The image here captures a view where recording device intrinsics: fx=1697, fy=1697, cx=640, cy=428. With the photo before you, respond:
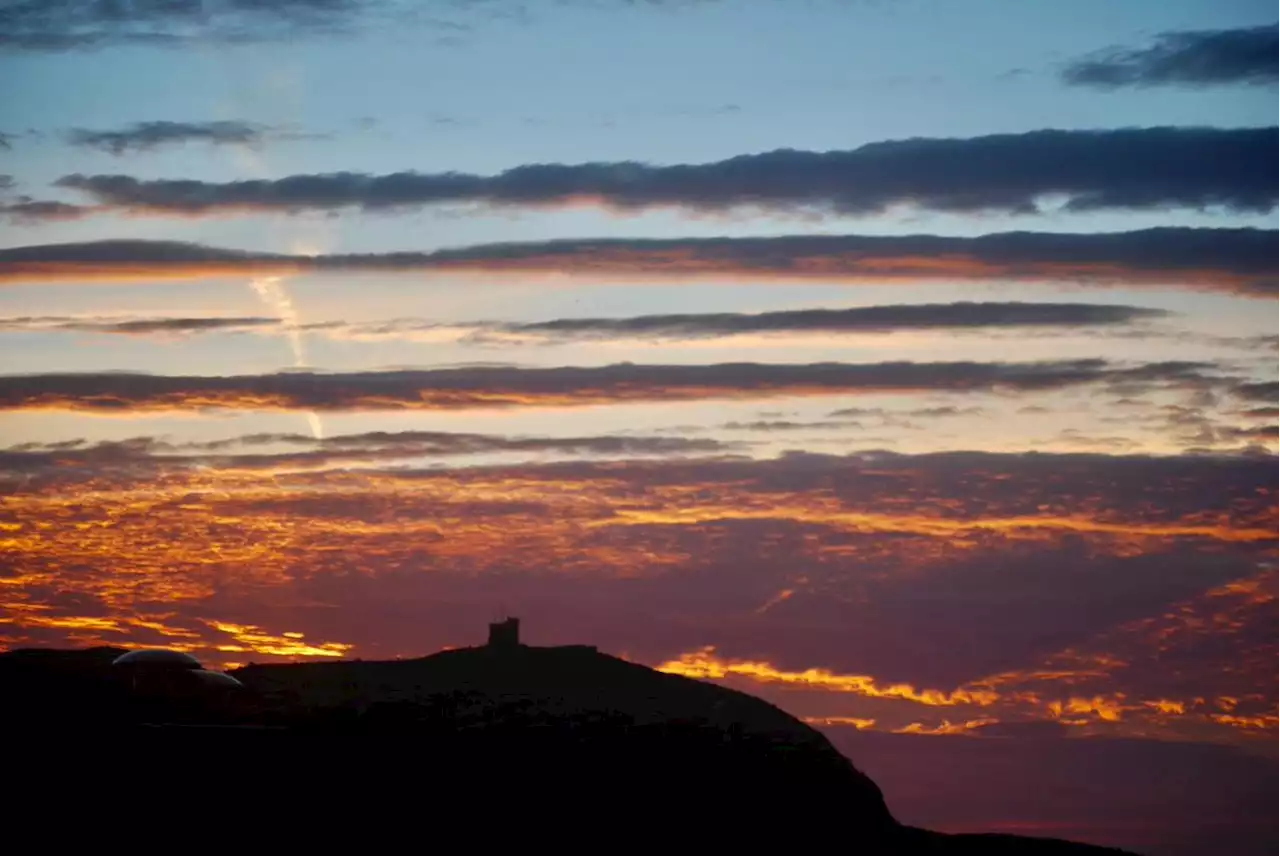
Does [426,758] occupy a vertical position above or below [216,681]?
below

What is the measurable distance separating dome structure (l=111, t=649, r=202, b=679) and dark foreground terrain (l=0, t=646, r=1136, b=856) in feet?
1.65

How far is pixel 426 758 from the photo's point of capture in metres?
79.8

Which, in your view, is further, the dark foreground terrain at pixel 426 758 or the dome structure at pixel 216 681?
the dome structure at pixel 216 681

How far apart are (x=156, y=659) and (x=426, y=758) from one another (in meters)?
13.7

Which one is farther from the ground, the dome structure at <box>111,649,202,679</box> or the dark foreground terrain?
the dome structure at <box>111,649,202,679</box>

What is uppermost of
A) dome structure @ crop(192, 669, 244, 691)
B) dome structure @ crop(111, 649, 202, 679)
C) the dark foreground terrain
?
dome structure @ crop(111, 649, 202, 679)

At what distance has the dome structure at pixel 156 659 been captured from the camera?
8038 cm

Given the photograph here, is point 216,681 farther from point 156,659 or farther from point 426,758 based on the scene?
point 426,758

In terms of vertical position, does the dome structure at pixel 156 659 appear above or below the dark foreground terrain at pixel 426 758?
above

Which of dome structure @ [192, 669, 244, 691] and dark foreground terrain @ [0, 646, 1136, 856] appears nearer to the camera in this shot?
dark foreground terrain @ [0, 646, 1136, 856]

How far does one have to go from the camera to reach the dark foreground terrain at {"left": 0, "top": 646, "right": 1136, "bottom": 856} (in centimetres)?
7006

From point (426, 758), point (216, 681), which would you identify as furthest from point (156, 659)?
point (426, 758)

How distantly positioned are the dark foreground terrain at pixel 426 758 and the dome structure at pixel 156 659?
503 mm

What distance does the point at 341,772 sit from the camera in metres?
75.4
